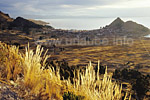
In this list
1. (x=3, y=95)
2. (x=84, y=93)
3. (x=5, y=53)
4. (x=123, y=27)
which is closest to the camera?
(x=3, y=95)

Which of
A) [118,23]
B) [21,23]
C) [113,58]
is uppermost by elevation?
[118,23]

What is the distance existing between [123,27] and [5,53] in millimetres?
77363

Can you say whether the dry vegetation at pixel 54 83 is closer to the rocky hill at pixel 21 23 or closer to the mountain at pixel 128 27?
the rocky hill at pixel 21 23

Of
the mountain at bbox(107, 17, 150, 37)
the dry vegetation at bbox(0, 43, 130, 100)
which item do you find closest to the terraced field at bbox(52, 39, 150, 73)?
the dry vegetation at bbox(0, 43, 130, 100)

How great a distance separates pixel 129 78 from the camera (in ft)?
52.5

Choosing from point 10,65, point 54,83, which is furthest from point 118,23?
point 54,83

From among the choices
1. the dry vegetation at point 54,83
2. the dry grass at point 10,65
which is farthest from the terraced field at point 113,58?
the dry vegetation at point 54,83

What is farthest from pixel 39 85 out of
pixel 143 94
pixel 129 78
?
pixel 129 78

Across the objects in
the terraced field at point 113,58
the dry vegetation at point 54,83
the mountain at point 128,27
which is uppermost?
the mountain at point 128,27

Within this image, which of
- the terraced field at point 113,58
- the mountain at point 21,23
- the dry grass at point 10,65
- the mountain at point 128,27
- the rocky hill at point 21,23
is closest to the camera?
the dry grass at point 10,65

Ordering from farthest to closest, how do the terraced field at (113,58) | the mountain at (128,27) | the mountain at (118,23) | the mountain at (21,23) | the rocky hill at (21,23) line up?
the mountain at (118,23) → the mountain at (128,27) → the mountain at (21,23) → the rocky hill at (21,23) → the terraced field at (113,58)

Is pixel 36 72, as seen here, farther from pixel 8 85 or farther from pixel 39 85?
pixel 8 85

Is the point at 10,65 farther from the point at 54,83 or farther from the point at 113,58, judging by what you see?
the point at 113,58

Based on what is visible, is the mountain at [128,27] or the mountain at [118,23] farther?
the mountain at [118,23]
